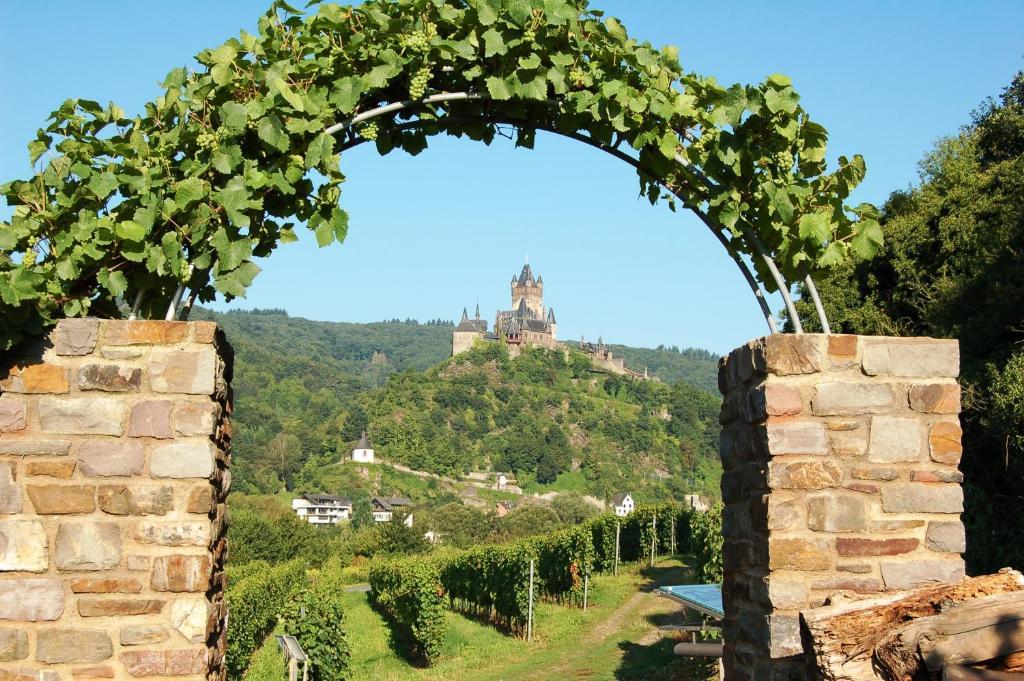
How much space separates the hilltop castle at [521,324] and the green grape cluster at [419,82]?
134 metres

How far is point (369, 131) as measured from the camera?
4406 millimetres

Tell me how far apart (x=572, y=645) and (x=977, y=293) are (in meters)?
10.6

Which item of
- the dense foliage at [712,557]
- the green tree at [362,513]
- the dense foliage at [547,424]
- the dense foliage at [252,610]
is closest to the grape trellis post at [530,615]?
the dense foliage at [712,557]

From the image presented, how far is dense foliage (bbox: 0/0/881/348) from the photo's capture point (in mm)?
4125

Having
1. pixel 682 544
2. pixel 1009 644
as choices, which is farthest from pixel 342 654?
pixel 682 544

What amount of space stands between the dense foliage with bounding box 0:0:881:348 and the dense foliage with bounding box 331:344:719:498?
97432 millimetres

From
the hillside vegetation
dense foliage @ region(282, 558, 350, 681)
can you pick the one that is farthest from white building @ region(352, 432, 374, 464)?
dense foliage @ region(282, 558, 350, 681)

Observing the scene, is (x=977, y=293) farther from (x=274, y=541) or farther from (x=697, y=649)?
(x=274, y=541)

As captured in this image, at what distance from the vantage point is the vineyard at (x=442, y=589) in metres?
18.9

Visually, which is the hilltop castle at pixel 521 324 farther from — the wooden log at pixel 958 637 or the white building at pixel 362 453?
the wooden log at pixel 958 637

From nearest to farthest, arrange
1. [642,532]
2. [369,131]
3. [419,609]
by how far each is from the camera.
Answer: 1. [369,131]
2. [419,609]
3. [642,532]

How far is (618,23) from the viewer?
445 centimetres

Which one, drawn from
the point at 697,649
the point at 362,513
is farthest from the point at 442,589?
the point at 362,513

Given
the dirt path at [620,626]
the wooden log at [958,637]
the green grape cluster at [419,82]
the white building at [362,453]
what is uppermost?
the green grape cluster at [419,82]
